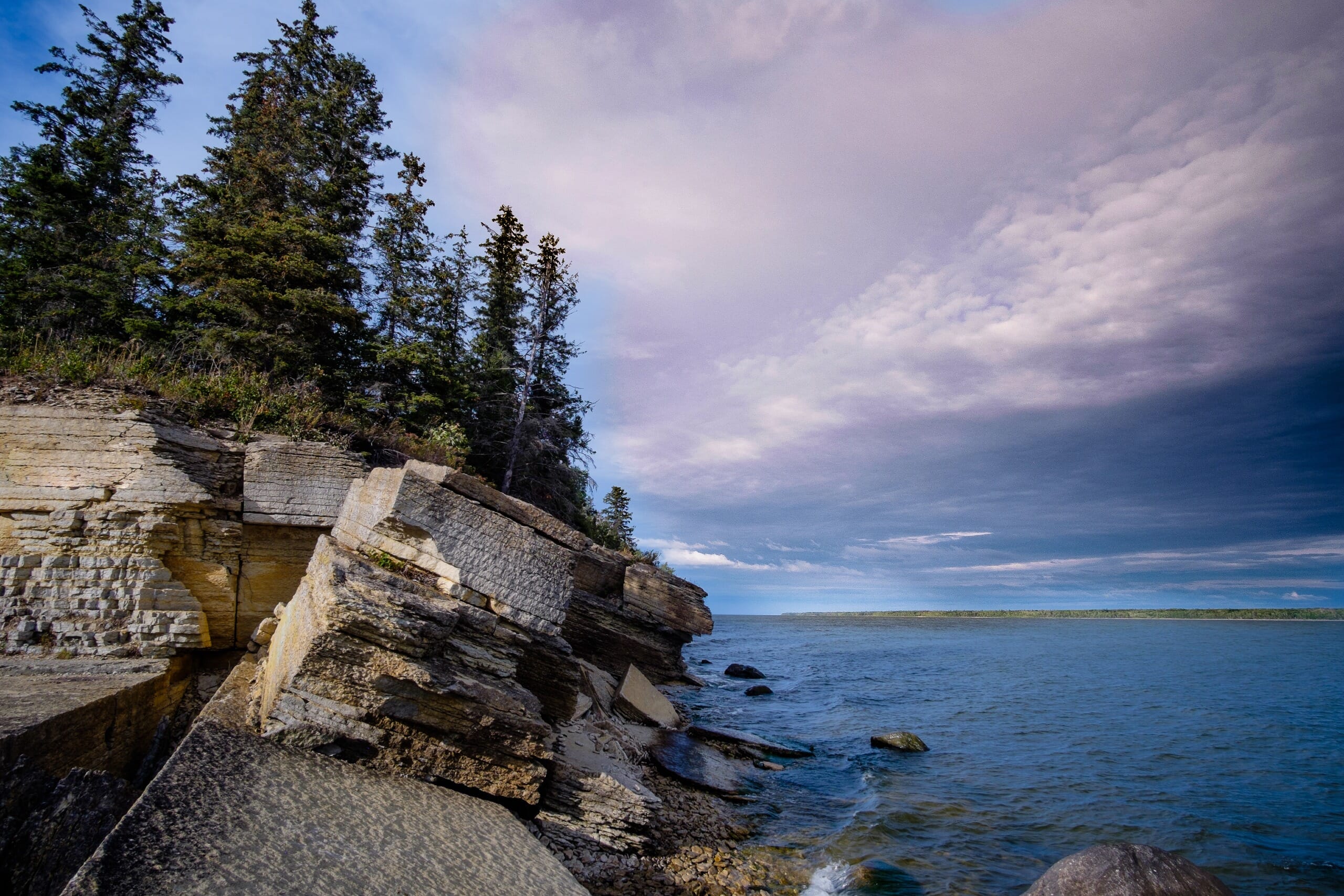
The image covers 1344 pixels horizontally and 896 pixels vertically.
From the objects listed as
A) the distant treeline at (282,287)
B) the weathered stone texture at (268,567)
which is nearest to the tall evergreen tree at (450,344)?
the distant treeline at (282,287)

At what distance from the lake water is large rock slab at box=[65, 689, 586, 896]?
5.76 m

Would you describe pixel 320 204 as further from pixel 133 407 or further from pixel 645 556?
pixel 645 556

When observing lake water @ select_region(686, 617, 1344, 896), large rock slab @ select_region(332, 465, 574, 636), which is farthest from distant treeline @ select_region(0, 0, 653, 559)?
lake water @ select_region(686, 617, 1344, 896)

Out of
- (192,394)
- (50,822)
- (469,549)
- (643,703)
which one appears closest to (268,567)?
(192,394)

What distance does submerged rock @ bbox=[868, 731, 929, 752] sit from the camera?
15023 millimetres

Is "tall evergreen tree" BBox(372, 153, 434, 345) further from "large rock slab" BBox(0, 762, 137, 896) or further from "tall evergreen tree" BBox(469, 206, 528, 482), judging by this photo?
"large rock slab" BBox(0, 762, 137, 896)

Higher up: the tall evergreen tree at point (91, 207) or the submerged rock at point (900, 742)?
the tall evergreen tree at point (91, 207)

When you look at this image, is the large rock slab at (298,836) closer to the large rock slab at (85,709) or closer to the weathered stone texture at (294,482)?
the large rock slab at (85,709)

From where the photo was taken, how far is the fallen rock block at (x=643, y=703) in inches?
482

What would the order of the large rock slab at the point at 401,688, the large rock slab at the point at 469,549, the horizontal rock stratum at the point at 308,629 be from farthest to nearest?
the large rock slab at the point at 469,549 < the large rock slab at the point at 401,688 < the horizontal rock stratum at the point at 308,629

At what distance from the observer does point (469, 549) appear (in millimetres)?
5816

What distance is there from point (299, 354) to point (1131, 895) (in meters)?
20.1

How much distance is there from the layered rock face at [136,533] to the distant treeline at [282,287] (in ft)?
4.29

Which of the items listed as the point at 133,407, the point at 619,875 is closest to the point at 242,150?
the point at 133,407
